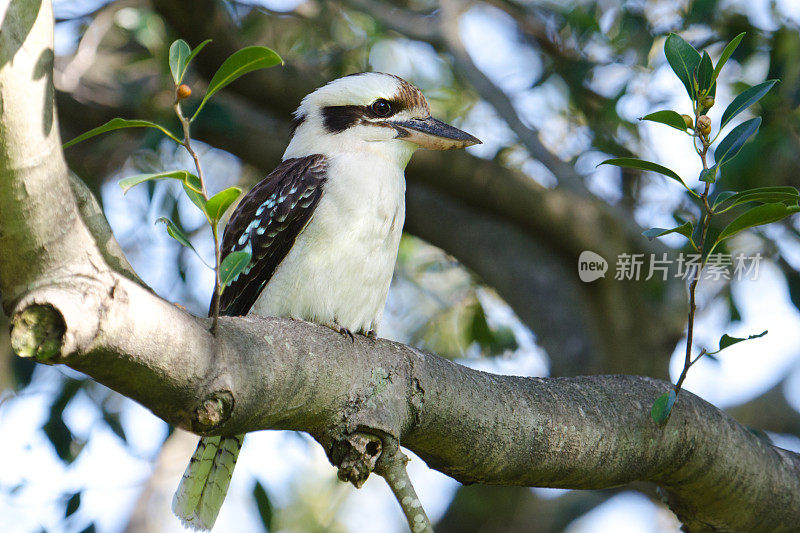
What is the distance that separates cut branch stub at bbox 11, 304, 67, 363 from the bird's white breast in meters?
1.26

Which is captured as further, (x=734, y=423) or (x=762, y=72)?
(x=762, y=72)

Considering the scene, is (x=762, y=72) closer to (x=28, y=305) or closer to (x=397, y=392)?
(x=397, y=392)

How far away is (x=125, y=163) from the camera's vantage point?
395 centimetres

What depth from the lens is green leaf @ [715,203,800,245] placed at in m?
1.57

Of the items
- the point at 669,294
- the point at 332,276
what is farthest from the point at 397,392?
the point at 669,294

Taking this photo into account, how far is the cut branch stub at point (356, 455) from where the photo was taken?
4.98 ft

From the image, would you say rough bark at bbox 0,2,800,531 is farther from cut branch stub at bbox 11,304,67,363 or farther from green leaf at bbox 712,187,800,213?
green leaf at bbox 712,187,800,213

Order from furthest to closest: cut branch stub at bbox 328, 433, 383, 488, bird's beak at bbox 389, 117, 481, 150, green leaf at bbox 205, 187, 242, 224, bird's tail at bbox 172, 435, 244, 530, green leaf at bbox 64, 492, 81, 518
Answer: green leaf at bbox 64, 492, 81, 518
bird's beak at bbox 389, 117, 481, 150
bird's tail at bbox 172, 435, 244, 530
cut branch stub at bbox 328, 433, 383, 488
green leaf at bbox 205, 187, 242, 224

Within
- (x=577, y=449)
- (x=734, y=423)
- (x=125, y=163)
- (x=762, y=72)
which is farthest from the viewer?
(x=125, y=163)

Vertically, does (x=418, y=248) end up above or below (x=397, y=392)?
below

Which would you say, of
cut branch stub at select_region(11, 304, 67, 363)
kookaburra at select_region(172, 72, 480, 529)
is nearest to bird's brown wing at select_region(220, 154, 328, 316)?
kookaburra at select_region(172, 72, 480, 529)

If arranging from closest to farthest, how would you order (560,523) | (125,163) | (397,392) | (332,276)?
(397,392) < (332,276) < (125,163) < (560,523)

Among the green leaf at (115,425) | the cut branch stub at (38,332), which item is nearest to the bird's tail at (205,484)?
the green leaf at (115,425)

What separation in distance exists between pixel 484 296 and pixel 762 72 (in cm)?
202
